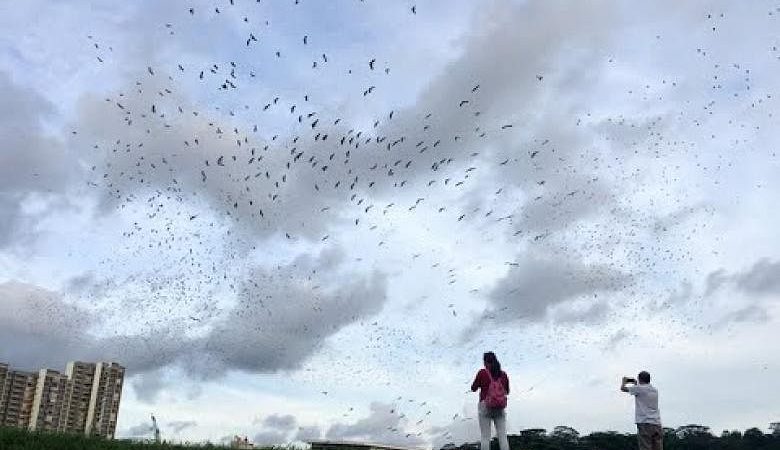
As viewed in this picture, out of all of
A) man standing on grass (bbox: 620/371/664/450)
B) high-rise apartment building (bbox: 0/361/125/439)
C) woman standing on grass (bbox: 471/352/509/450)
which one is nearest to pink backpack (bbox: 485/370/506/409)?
woman standing on grass (bbox: 471/352/509/450)

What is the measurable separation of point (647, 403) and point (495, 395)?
414 cm

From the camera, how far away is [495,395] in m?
19.4

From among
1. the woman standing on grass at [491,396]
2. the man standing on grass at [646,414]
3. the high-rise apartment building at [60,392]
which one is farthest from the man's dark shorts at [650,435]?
the high-rise apartment building at [60,392]

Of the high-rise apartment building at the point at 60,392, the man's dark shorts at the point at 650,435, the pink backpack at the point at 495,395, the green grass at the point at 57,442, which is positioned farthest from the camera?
the high-rise apartment building at the point at 60,392

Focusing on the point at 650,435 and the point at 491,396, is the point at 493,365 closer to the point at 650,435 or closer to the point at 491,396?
the point at 491,396

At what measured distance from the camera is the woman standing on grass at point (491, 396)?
19469 mm

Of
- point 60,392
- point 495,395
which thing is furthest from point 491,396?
point 60,392

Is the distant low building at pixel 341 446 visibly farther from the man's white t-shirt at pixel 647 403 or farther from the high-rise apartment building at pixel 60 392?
the high-rise apartment building at pixel 60 392

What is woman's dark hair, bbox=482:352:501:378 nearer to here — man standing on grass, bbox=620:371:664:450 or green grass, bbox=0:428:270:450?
man standing on grass, bbox=620:371:664:450

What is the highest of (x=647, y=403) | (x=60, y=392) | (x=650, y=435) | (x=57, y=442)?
(x=60, y=392)

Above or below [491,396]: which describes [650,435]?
below

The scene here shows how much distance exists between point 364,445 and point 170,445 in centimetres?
643

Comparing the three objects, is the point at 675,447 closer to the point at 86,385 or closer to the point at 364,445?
the point at 86,385

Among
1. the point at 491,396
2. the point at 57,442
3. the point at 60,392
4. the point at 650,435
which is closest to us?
the point at 57,442
